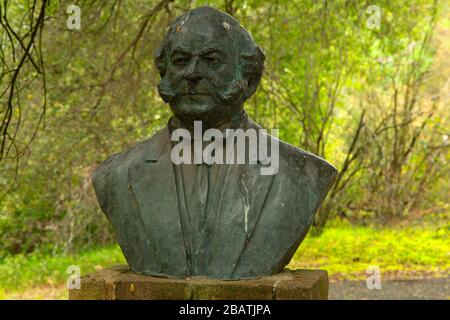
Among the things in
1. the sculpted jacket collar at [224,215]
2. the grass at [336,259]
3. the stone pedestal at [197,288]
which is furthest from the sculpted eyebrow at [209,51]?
the grass at [336,259]

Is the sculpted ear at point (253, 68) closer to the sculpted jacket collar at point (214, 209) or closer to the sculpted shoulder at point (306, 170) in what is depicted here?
the sculpted shoulder at point (306, 170)

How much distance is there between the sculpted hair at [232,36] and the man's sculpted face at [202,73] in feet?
0.12

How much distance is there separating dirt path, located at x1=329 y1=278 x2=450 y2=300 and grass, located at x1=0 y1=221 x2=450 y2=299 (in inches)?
11.7

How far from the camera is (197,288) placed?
3414 millimetres

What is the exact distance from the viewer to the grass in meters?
9.78

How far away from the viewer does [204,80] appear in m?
3.64

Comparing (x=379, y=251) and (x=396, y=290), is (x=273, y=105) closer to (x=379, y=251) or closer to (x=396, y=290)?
(x=396, y=290)

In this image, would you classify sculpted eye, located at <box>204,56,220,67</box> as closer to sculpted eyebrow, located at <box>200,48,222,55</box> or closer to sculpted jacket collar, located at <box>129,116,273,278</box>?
sculpted eyebrow, located at <box>200,48,222,55</box>

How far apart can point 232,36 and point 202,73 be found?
10.3 inches

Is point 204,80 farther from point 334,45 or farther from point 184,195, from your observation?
point 334,45

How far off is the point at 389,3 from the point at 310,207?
5364 mm

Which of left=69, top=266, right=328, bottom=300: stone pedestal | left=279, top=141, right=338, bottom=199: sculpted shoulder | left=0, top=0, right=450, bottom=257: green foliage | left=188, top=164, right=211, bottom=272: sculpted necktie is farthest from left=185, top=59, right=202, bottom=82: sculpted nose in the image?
left=0, top=0, right=450, bottom=257: green foliage

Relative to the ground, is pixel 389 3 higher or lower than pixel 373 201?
higher
